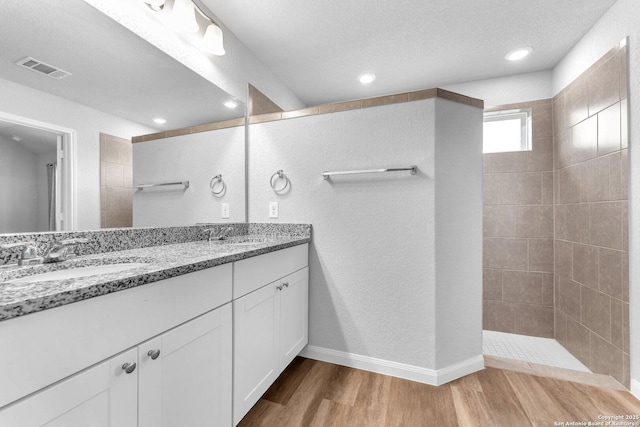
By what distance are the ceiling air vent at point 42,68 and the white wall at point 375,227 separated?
1.15 meters

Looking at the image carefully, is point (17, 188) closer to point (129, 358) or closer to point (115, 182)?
point (115, 182)

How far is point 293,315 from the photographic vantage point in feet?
5.63

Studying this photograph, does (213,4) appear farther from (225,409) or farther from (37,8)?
(225,409)

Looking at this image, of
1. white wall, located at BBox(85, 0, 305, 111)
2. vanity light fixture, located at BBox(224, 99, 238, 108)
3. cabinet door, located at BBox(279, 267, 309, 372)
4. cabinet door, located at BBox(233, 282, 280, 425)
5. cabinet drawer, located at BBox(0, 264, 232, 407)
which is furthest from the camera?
vanity light fixture, located at BBox(224, 99, 238, 108)

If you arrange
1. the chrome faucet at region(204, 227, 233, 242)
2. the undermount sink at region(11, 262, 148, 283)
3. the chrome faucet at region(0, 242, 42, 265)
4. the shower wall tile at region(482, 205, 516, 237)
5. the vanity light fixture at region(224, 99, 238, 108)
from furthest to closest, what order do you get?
the shower wall tile at region(482, 205, 516, 237) < the vanity light fixture at region(224, 99, 238, 108) < the chrome faucet at region(204, 227, 233, 242) < the chrome faucet at region(0, 242, 42, 265) < the undermount sink at region(11, 262, 148, 283)

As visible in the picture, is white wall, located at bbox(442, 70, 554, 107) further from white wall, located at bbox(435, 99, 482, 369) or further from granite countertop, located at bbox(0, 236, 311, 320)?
granite countertop, located at bbox(0, 236, 311, 320)

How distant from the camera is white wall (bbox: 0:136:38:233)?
96 centimetres

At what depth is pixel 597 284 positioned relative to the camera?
74.1 inches

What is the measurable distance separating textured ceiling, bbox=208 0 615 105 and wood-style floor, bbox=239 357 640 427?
230 centimetres

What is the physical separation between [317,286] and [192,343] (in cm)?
104

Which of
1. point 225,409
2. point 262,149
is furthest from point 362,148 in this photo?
point 225,409

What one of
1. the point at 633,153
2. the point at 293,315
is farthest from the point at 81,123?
the point at 633,153

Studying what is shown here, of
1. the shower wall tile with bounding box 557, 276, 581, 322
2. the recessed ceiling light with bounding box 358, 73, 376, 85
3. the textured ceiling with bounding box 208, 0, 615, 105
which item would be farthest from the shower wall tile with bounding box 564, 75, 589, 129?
the recessed ceiling light with bounding box 358, 73, 376, 85

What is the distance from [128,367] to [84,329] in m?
0.17
